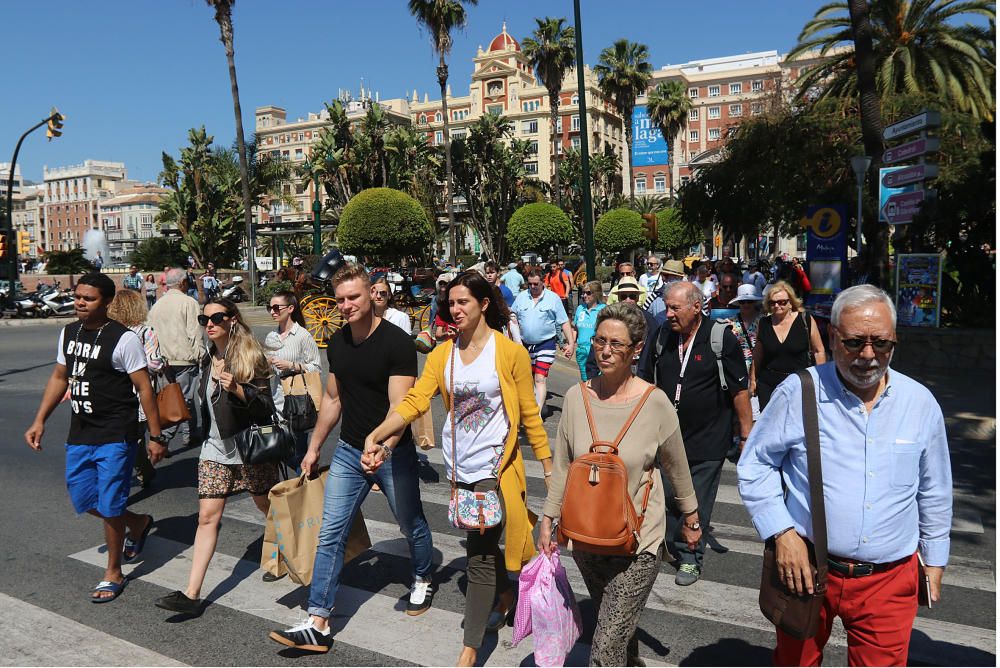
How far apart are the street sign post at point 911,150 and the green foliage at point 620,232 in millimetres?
33069

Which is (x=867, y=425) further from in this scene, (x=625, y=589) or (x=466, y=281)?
(x=466, y=281)

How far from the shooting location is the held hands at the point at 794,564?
2592 millimetres

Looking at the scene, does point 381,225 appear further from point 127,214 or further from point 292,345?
point 127,214

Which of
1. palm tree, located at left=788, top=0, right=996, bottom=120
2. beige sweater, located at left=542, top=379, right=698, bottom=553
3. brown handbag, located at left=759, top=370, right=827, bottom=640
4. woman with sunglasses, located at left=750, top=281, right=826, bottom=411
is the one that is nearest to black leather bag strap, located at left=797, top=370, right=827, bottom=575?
brown handbag, located at left=759, top=370, right=827, bottom=640

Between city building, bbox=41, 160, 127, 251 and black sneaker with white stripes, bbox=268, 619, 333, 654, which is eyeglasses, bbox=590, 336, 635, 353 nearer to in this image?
black sneaker with white stripes, bbox=268, 619, 333, 654

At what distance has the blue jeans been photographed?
3996 millimetres

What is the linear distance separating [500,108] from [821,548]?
97.7 metres

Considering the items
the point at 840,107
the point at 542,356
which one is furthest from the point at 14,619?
the point at 840,107

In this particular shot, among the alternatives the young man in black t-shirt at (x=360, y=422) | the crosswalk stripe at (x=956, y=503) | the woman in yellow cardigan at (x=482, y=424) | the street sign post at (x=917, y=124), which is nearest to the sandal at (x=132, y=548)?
the young man in black t-shirt at (x=360, y=422)

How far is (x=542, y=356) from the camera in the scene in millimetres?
8969

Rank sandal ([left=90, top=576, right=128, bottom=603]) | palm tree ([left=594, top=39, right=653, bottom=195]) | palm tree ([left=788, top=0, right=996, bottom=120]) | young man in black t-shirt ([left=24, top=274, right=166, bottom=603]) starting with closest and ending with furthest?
sandal ([left=90, top=576, right=128, bottom=603]), young man in black t-shirt ([left=24, top=274, right=166, bottom=603]), palm tree ([left=788, top=0, right=996, bottom=120]), palm tree ([left=594, top=39, right=653, bottom=195])

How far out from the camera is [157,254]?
151 ft

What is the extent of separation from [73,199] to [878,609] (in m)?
177

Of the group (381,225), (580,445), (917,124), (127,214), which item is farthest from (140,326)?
(127,214)
